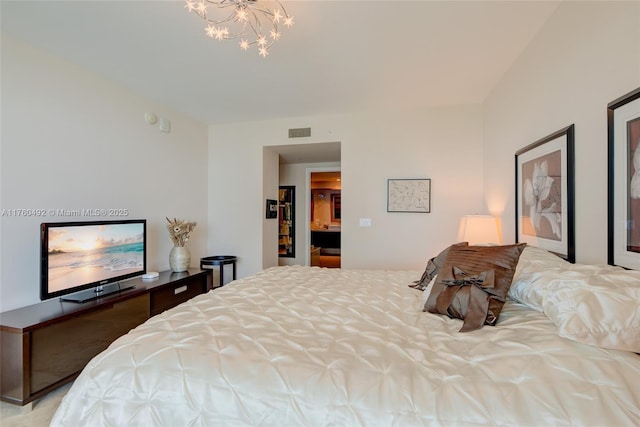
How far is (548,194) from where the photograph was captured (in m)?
1.87

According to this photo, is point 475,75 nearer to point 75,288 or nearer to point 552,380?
point 552,380

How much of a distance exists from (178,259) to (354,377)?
2.96m

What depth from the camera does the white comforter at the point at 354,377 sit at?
2.57 feet

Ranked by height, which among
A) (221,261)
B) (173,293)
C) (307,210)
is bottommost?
(173,293)

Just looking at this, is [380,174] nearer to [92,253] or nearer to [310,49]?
[310,49]

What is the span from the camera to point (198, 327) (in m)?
1.21

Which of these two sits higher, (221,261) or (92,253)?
(92,253)

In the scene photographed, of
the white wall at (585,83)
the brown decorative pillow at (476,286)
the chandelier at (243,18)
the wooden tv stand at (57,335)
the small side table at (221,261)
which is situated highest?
the chandelier at (243,18)

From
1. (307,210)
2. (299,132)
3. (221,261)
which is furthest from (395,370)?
(307,210)

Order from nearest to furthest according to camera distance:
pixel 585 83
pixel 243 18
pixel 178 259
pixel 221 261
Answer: pixel 585 83 < pixel 243 18 < pixel 178 259 < pixel 221 261

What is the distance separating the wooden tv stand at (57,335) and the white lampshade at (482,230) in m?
3.05

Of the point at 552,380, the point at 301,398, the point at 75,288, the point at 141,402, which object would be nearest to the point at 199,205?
the point at 75,288

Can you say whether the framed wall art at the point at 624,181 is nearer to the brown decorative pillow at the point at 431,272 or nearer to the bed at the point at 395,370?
the bed at the point at 395,370

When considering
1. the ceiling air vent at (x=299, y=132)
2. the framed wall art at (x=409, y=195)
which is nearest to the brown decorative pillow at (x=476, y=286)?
the framed wall art at (x=409, y=195)
